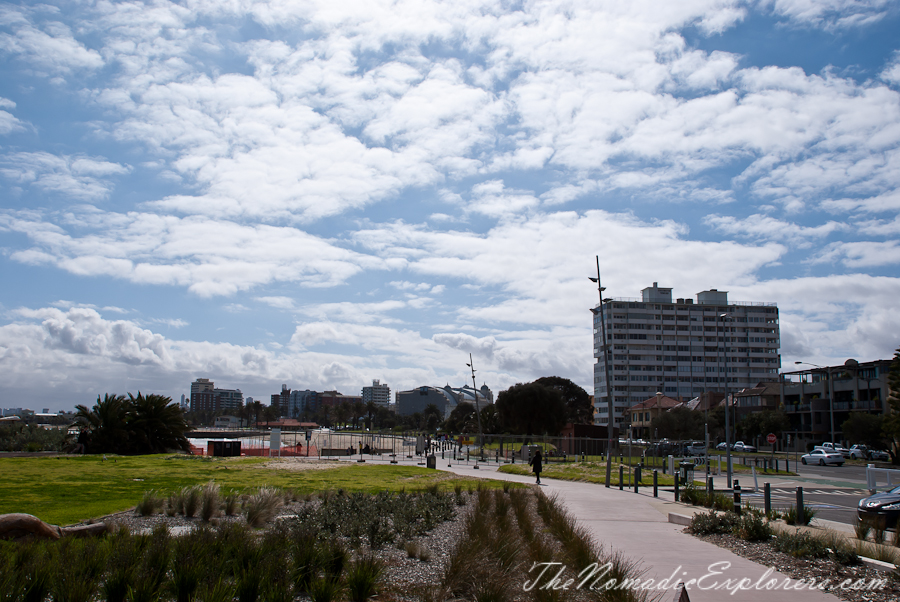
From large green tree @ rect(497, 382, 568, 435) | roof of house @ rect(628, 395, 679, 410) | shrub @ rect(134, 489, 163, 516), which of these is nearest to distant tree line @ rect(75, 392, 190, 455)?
shrub @ rect(134, 489, 163, 516)

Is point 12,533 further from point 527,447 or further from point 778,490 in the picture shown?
point 527,447

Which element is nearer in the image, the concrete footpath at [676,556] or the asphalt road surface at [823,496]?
the concrete footpath at [676,556]

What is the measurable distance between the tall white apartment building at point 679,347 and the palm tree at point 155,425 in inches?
4363

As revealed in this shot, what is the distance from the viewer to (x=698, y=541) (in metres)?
12.5

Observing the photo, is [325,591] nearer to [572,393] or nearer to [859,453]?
[859,453]

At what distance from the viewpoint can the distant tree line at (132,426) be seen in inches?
1554

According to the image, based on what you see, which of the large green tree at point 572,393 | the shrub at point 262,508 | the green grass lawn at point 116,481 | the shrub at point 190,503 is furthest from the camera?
the large green tree at point 572,393

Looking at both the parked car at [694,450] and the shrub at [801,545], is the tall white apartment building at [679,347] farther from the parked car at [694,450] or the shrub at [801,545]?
the shrub at [801,545]

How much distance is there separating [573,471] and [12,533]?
1044 inches

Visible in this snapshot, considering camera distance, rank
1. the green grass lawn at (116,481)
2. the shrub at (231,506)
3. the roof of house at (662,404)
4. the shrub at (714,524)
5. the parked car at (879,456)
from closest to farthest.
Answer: the shrub at (714,524), the shrub at (231,506), the green grass lawn at (116,481), the parked car at (879,456), the roof of house at (662,404)

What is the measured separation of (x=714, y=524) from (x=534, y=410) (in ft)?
231

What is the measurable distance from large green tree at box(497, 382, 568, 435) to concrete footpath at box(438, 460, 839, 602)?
63510mm

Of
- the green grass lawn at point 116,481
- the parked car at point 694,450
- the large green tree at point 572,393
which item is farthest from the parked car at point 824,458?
the large green tree at point 572,393

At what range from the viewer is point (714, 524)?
43.2 feet
